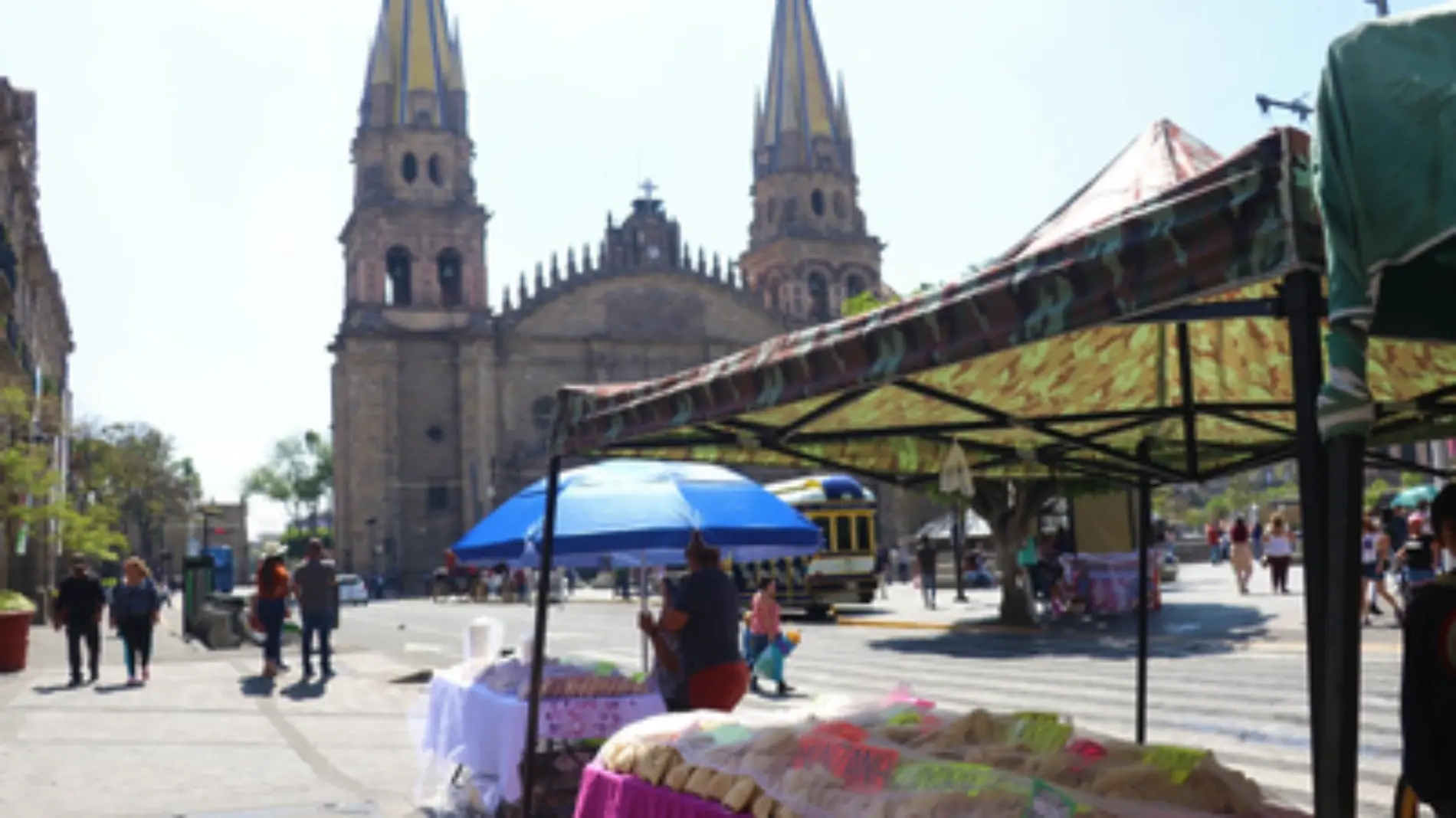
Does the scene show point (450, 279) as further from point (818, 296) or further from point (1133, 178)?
point (1133, 178)

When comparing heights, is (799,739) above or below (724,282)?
below

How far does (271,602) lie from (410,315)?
44.0m

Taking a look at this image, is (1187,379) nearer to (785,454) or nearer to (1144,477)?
(1144,477)

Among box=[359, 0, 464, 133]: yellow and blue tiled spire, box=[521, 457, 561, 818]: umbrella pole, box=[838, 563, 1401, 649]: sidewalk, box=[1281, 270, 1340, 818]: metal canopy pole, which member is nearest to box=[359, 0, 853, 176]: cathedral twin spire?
box=[359, 0, 464, 133]: yellow and blue tiled spire

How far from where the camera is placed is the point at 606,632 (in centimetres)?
2698

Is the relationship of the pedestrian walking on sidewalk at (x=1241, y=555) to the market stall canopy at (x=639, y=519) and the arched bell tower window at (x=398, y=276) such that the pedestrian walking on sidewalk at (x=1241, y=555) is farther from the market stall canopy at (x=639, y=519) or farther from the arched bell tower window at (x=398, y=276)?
the arched bell tower window at (x=398, y=276)

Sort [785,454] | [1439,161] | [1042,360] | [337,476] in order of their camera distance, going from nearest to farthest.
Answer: [1439,161] < [1042,360] < [785,454] < [337,476]

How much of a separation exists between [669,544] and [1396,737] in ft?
19.0

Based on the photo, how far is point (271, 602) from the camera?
16.7 metres

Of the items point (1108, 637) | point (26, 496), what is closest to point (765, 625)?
point (1108, 637)

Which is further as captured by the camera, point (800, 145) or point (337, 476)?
point (800, 145)

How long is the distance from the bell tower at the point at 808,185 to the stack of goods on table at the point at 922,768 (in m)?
62.4

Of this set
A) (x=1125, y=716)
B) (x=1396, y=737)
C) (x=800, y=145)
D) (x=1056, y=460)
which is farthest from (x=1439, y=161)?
(x=800, y=145)

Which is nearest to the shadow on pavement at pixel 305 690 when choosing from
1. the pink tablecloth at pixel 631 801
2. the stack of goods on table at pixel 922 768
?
the pink tablecloth at pixel 631 801
